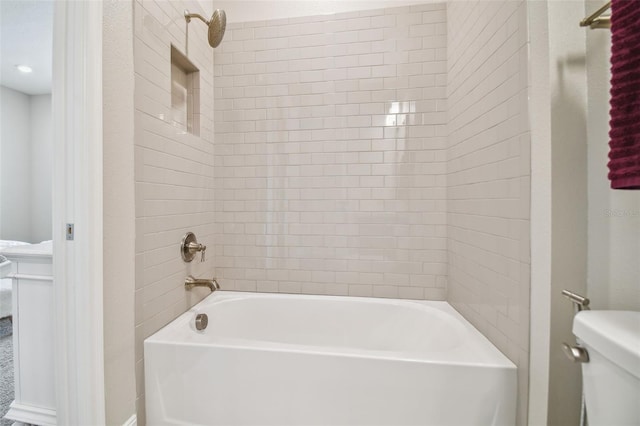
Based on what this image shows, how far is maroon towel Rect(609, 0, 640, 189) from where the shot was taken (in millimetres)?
653

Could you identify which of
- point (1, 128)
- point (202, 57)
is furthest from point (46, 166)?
point (202, 57)

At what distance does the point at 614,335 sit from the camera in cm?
64

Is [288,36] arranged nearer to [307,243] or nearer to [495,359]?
[307,243]

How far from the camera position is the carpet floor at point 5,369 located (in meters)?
1.49

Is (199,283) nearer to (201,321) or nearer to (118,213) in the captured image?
(201,321)

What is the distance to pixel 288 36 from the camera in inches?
72.3

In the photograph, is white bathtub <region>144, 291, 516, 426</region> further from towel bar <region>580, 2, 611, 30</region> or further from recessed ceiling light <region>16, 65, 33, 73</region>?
recessed ceiling light <region>16, 65, 33, 73</region>

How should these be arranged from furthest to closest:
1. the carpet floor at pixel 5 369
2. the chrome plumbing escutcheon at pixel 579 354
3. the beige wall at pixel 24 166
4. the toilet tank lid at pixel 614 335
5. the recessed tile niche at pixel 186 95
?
1. the beige wall at pixel 24 166
2. the recessed tile niche at pixel 186 95
3. the carpet floor at pixel 5 369
4. the chrome plumbing escutcheon at pixel 579 354
5. the toilet tank lid at pixel 614 335

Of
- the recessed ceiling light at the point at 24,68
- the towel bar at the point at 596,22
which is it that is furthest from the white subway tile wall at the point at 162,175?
the recessed ceiling light at the point at 24,68

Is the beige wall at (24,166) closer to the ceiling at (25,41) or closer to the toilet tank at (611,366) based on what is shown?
the ceiling at (25,41)

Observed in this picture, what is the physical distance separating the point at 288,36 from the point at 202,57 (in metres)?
0.60

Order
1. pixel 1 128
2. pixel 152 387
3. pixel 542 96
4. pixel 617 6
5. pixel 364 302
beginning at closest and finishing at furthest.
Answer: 1. pixel 617 6
2. pixel 542 96
3. pixel 152 387
4. pixel 364 302
5. pixel 1 128

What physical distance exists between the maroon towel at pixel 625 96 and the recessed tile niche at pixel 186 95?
187 cm

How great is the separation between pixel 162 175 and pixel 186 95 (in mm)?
709
